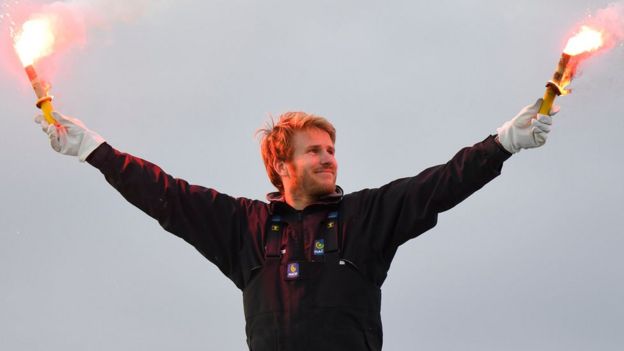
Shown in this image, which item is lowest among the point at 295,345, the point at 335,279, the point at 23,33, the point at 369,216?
the point at 295,345

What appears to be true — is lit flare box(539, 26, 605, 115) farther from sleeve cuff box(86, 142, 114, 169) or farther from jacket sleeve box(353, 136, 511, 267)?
sleeve cuff box(86, 142, 114, 169)

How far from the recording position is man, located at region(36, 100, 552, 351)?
1023 cm

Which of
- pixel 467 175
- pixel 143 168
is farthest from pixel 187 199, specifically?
pixel 467 175

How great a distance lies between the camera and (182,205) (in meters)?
11.5

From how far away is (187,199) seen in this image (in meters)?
11.5

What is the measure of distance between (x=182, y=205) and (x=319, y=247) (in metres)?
1.77

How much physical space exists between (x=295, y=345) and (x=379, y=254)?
4.30ft

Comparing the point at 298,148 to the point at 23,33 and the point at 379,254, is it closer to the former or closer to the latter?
the point at 379,254

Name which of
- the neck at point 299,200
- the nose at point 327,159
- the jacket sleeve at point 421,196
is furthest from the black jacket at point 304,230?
the nose at point 327,159

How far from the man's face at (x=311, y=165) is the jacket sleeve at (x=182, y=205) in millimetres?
666

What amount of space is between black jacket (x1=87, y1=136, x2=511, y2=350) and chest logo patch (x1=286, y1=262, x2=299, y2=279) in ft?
0.22

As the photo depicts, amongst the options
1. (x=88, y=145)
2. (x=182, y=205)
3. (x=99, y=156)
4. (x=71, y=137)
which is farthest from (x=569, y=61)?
(x=71, y=137)

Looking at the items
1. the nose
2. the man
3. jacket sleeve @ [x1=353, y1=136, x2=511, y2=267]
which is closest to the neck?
the man

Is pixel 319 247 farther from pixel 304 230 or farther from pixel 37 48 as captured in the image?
pixel 37 48
